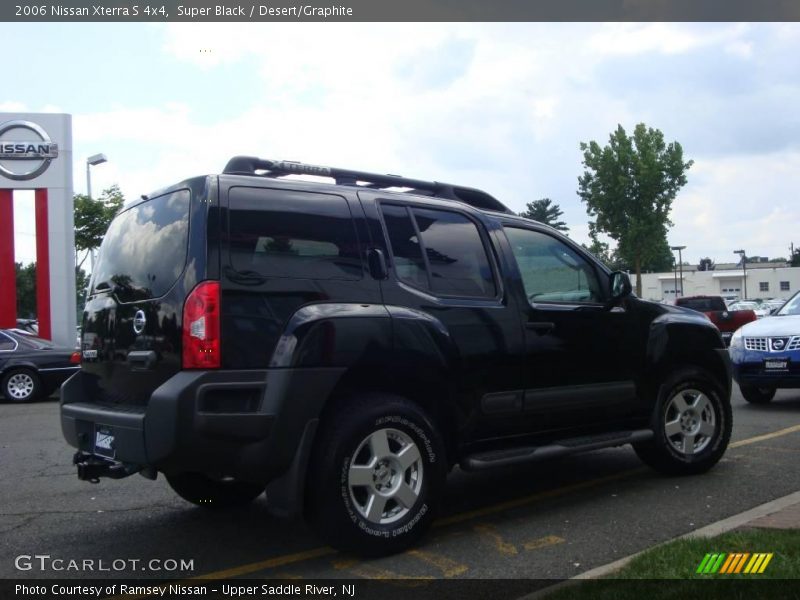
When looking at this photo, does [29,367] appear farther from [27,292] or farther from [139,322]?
[27,292]

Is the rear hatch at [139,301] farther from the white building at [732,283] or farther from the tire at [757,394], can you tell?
the white building at [732,283]

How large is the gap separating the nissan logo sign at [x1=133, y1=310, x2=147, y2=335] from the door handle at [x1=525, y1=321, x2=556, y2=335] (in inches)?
95.2

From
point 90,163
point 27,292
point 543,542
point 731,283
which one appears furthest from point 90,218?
point 731,283

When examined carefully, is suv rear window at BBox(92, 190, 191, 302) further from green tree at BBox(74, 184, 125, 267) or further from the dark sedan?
green tree at BBox(74, 184, 125, 267)

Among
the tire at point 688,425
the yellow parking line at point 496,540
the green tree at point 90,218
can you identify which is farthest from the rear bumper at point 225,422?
the green tree at point 90,218

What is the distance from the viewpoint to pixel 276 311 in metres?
Answer: 4.39

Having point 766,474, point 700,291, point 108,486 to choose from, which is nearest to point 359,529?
point 108,486

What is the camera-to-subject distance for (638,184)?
39.1 m

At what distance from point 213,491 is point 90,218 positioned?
2622 centimetres

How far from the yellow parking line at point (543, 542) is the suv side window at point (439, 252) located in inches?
60.8

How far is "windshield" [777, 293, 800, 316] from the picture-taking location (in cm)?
1143

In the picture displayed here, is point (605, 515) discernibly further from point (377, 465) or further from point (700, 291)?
point (700, 291)

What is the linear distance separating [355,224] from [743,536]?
2760 millimetres

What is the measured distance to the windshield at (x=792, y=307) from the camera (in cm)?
1143
